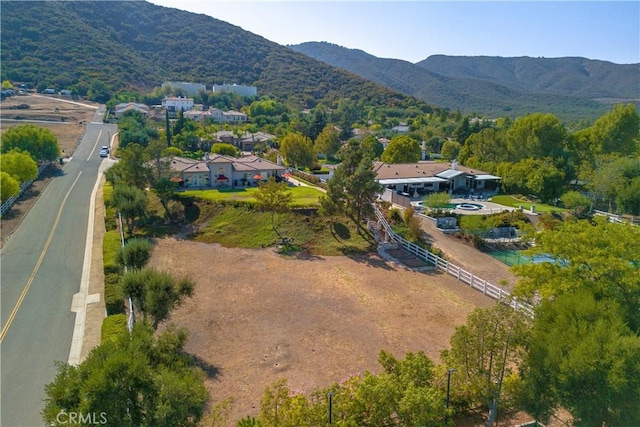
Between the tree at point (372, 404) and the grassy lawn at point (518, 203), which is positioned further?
the grassy lawn at point (518, 203)

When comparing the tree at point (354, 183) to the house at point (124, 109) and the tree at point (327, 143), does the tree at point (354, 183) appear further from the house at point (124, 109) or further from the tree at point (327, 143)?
the house at point (124, 109)

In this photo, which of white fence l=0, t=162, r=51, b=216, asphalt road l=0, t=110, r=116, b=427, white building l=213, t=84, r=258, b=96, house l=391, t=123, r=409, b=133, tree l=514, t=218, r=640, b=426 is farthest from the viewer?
white building l=213, t=84, r=258, b=96

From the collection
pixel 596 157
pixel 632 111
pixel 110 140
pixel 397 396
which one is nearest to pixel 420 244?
pixel 397 396

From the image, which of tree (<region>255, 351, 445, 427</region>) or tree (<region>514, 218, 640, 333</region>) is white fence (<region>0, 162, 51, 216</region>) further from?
tree (<region>514, 218, 640, 333</region>)

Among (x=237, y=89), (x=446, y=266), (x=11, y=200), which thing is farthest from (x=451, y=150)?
(x=237, y=89)

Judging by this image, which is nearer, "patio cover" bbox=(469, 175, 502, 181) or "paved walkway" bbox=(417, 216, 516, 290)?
"paved walkway" bbox=(417, 216, 516, 290)

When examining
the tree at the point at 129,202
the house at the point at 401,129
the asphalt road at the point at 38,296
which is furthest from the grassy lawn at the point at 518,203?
the house at the point at 401,129

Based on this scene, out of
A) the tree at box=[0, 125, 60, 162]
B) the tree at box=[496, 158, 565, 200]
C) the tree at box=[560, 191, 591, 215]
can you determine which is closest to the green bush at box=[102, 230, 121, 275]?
the tree at box=[0, 125, 60, 162]
